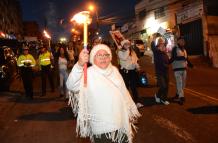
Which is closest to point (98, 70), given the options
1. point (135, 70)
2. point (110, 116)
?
point (110, 116)

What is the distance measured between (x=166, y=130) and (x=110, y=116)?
4.06 metres

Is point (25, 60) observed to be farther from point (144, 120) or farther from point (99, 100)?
point (99, 100)

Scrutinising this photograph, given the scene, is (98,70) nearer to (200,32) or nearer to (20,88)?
(20,88)

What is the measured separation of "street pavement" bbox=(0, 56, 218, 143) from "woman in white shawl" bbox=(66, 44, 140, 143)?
25 centimetres

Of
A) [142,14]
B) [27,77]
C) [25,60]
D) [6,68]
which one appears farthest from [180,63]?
[142,14]

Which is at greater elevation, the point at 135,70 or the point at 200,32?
the point at 200,32

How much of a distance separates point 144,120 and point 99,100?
16.5 feet

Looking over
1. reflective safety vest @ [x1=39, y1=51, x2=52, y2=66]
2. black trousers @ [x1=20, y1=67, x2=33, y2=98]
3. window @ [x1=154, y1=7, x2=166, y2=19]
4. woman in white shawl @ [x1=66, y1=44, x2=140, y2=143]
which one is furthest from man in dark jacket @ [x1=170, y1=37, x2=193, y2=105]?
window @ [x1=154, y1=7, x2=166, y2=19]

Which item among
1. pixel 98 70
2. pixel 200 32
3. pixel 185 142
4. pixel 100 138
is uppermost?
pixel 200 32

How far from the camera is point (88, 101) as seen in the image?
4.13 meters

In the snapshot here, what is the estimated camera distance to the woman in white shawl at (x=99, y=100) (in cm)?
411

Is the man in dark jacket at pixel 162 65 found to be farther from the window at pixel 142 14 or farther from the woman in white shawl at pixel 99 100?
the window at pixel 142 14

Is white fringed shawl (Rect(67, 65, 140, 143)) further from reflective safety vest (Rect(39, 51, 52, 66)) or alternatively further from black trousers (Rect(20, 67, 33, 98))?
reflective safety vest (Rect(39, 51, 52, 66))

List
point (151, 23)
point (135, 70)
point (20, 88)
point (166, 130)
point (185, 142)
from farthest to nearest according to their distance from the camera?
point (151, 23), point (20, 88), point (135, 70), point (166, 130), point (185, 142)
